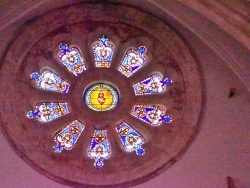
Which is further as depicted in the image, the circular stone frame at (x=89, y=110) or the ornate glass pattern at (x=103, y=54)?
the ornate glass pattern at (x=103, y=54)

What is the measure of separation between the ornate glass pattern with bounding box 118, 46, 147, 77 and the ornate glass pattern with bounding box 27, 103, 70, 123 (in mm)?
1363

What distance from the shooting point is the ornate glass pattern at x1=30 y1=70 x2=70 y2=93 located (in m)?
12.8

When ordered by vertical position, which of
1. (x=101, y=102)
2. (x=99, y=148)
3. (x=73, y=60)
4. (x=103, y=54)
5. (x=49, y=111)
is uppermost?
(x=103, y=54)

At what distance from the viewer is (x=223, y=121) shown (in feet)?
41.0

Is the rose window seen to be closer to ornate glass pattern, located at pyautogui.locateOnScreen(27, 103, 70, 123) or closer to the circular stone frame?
ornate glass pattern, located at pyautogui.locateOnScreen(27, 103, 70, 123)

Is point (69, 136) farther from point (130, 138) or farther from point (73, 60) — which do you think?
point (73, 60)

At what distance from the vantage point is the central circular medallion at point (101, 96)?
512 inches

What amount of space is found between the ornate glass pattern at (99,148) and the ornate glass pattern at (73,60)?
1.29 meters

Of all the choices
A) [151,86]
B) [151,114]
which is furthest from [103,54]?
[151,114]

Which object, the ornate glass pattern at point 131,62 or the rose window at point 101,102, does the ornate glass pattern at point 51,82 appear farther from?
the ornate glass pattern at point 131,62

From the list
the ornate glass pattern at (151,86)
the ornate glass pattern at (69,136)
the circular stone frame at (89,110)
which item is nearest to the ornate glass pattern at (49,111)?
the circular stone frame at (89,110)

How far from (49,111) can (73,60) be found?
112cm

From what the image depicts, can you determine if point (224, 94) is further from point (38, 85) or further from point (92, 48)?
point (38, 85)

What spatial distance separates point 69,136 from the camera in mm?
12789
